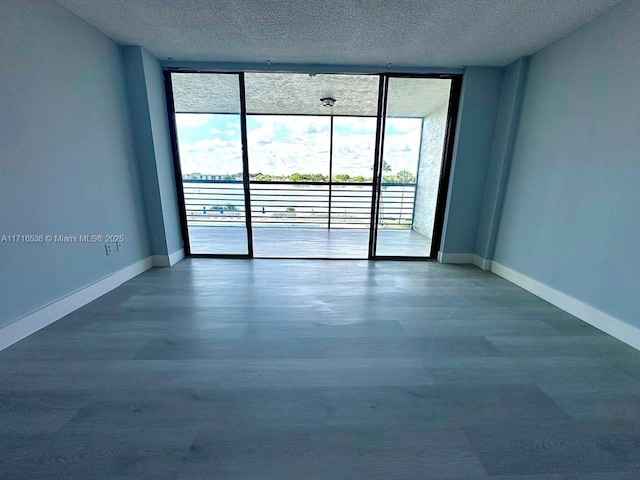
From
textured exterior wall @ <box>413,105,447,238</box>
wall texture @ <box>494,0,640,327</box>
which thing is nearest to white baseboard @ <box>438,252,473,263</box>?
textured exterior wall @ <box>413,105,447,238</box>

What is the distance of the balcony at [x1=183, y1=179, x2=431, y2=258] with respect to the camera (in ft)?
11.7

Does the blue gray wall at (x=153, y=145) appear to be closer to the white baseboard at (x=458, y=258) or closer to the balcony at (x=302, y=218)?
the balcony at (x=302, y=218)

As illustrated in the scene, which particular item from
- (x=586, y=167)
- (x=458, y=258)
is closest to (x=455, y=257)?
(x=458, y=258)

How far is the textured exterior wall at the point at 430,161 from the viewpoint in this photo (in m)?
3.21

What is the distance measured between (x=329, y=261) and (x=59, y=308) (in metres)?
2.47

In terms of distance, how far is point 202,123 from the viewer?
320 cm

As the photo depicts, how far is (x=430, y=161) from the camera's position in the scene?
11.2 feet

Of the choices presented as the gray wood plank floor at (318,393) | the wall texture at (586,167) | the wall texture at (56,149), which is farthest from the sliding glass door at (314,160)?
the gray wood plank floor at (318,393)

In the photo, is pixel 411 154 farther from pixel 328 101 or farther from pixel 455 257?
pixel 328 101

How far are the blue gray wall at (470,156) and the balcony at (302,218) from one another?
1.72ft

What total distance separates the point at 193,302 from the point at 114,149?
164 centimetres

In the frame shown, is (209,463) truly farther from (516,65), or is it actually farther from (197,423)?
(516,65)

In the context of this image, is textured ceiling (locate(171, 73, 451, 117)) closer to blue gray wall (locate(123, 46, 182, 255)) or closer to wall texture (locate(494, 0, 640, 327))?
blue gray wall (locate(123, 46, 182, 255))

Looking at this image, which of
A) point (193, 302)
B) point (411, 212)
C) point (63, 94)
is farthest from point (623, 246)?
point (63, 94)
